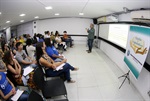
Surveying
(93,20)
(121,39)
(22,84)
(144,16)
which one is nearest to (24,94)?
(22,84)

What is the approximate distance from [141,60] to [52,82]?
5.97ft

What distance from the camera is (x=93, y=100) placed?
248 cm

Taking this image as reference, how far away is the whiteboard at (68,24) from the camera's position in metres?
9.26

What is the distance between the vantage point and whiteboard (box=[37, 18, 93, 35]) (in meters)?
9.26

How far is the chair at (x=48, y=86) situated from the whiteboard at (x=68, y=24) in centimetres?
740

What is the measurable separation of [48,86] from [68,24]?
772cm

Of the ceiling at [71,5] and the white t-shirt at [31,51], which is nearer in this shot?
the ceiling at [71,5]

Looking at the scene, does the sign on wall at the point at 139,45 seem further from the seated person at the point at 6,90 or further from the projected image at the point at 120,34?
the seated person at the point at 6,90

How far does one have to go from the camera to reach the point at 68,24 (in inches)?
371

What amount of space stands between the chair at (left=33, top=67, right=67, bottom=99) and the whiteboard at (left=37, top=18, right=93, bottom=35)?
7.40 metres

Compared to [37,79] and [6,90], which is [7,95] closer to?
[6,90]

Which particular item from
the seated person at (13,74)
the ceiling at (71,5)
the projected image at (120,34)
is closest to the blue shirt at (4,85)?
the seated person at (13,74)

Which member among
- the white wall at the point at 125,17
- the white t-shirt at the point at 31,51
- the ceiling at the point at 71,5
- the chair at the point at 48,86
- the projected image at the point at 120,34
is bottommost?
the chair at the point at 48,86

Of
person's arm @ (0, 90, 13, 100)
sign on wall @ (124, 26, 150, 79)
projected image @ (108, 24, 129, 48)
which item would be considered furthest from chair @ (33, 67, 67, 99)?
projected image @ (108, 24, 129, 48)
